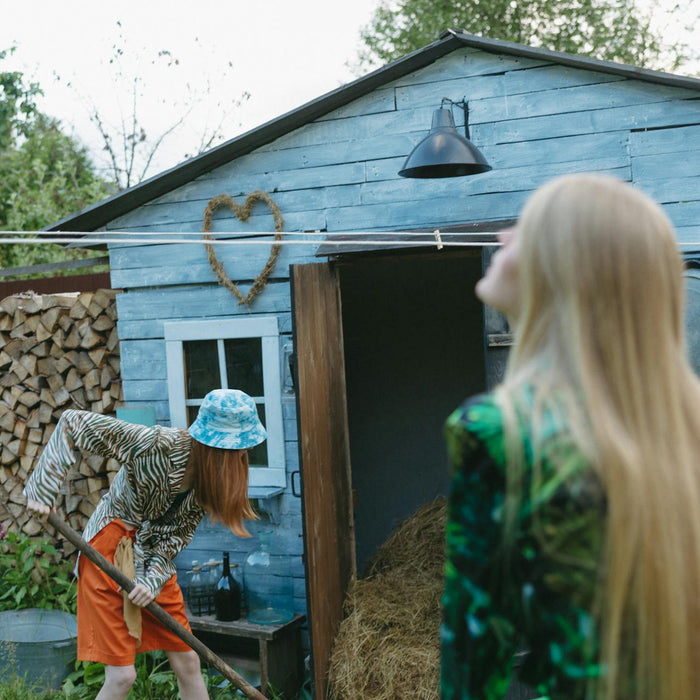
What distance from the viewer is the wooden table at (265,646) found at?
15.4 feet

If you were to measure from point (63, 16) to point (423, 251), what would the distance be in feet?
47.5

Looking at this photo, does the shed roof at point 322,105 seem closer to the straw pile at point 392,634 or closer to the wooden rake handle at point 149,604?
the wooden rake handle at point 149,604

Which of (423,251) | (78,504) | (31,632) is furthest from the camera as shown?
(78,504)

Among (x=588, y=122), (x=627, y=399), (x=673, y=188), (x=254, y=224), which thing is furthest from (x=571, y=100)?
(x=627, y=399)

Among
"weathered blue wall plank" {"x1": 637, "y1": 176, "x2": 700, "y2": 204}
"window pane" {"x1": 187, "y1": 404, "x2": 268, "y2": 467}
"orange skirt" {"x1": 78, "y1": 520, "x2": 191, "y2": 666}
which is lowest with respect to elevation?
"orange skirt" {"x1": 78, "y1": 520, "x2": 191, "y2": 666}

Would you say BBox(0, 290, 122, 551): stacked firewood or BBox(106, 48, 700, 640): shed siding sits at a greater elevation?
BBox(106, 48, 700, 640): shed siding

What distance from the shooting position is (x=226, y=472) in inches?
134

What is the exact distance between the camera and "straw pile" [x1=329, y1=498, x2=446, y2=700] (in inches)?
177

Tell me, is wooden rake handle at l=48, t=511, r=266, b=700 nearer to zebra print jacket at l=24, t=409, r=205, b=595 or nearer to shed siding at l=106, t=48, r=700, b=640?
zebra print jacket at l=24, t=409, r=205, b=595

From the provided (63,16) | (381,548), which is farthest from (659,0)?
(381,548)

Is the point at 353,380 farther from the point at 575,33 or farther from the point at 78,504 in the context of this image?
the point at 575,33

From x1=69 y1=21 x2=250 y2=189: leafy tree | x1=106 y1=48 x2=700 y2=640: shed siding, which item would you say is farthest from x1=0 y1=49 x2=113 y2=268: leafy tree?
x1=106 y1=48 x2=700 y2=640: shed siding

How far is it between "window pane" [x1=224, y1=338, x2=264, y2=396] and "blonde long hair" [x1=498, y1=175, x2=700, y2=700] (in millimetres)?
4134

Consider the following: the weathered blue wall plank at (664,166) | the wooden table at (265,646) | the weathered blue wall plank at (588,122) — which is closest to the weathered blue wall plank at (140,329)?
the wooden table at (265,646)
